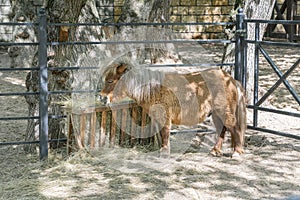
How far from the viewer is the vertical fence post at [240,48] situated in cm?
702

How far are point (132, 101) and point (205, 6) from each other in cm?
1194

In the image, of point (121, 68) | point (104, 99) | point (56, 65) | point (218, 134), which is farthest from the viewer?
point (56, 65)

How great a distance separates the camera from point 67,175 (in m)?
5.91

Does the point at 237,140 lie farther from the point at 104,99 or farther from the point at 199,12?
the point at 199,12

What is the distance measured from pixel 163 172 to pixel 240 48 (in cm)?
194

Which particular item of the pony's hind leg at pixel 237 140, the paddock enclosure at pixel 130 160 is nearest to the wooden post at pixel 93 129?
the paddock enclosure at pixel 130 160

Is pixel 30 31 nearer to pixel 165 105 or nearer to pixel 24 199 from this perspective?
pixel 165 105

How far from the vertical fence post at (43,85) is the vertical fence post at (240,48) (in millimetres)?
2221

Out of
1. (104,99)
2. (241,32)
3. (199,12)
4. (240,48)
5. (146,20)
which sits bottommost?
(104,99)

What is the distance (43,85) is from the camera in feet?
20.7

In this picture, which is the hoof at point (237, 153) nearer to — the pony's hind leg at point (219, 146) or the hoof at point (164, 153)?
the pony's hind leg at point (219, 146)

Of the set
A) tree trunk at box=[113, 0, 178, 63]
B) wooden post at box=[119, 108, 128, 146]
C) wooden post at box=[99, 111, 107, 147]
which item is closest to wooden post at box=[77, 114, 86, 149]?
wooden post at box=[99, 111, 107, 147]

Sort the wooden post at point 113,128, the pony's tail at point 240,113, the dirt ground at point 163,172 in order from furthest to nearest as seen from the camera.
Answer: the pony's tail at point 240,113 → the wooden post at point 113,128 → the dirt ground at point 163,172

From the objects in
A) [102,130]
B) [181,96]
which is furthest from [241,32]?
[102,130]
